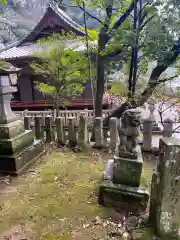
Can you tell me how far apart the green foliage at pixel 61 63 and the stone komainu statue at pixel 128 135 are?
18.7 feet

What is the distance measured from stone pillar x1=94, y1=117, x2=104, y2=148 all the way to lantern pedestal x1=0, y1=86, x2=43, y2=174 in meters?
1.48

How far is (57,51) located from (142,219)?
22.6 feet

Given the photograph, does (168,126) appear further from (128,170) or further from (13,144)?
(13,144)

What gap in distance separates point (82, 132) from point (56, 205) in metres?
1.97

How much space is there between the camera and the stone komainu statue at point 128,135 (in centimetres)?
224

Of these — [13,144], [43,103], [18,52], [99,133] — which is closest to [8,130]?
[13,144]

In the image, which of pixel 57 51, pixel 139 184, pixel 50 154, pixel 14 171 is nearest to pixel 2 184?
pixel 14 171

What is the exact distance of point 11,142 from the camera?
3.03 metres

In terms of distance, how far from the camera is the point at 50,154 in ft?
13.0

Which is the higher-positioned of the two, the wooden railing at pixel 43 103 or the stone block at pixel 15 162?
the wooden railing at pixel 43 103

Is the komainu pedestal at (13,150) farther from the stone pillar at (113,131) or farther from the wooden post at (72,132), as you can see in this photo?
the stone pillar at (113,131)

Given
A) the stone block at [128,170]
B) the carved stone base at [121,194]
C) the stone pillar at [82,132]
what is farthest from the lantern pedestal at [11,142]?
the stone block at [128,170]

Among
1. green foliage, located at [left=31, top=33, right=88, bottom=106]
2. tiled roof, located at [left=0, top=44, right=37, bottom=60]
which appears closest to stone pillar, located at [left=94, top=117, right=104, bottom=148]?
green foliage, located at [left=31, top=33, right=88, bottom=106]

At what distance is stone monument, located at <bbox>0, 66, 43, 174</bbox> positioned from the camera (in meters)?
3.05
